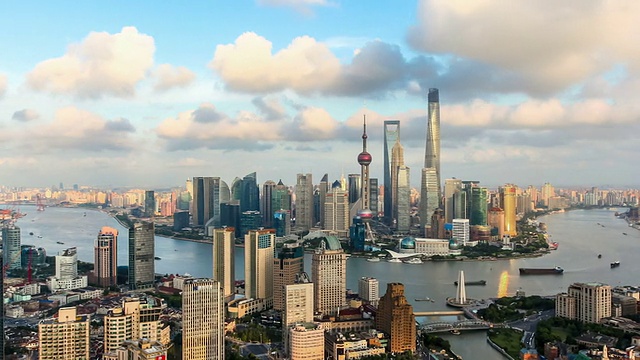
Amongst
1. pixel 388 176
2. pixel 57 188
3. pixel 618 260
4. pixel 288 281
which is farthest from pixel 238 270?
pixel 57 188

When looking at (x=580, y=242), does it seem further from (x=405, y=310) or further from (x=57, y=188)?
(x=57, y=188)

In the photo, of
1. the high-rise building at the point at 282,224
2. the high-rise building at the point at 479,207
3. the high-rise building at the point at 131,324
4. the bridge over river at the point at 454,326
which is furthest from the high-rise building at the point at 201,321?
the high-rise building at the point at 479,207

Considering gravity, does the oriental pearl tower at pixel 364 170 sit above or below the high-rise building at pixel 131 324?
above

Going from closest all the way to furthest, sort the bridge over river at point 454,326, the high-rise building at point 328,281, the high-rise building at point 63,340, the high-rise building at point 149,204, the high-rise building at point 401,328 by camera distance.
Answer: the high-rise building at point 63,340
the high-rise building at point 401,328
the bridge over river at point 454,326
the high-rise building at point 328,281
the high-rise building at point 149,204

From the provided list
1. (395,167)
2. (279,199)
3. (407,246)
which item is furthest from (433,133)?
(407,246)

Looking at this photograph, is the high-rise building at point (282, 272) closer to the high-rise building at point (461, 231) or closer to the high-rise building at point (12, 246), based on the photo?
the high-rise building at point (12, 246)

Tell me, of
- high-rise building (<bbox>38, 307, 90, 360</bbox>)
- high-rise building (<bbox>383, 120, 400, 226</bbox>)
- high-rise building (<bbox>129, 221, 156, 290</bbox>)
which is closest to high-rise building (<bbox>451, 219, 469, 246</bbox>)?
high-rise building (<bbox>383, 120, 400, 226</bbox>)

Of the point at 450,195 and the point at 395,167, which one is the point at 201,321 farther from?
the point at 395,167
